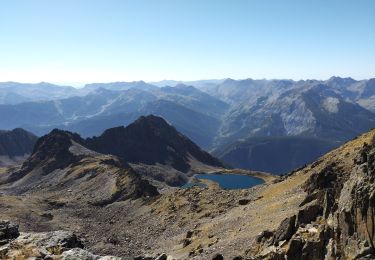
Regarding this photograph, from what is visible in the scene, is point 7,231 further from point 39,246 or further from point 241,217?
point 241,217

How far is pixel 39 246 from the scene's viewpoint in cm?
4772

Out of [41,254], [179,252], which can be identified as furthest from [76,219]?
[41,254]

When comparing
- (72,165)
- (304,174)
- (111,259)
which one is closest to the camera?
(111,259)

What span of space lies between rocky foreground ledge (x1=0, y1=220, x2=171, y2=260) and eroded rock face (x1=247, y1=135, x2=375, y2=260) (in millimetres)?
12629

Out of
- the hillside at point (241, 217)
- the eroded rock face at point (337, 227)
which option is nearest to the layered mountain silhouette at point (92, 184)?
the hillside at point (241, 217)

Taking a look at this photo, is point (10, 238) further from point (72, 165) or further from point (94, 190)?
point (72, 165)

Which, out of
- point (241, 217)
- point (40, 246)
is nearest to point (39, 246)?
point (40, 246)

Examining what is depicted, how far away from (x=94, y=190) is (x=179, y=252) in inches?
3278

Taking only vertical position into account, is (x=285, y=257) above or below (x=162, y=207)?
above

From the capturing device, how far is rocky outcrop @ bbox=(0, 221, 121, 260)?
42216 millimetres

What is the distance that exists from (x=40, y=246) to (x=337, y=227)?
1149 inches

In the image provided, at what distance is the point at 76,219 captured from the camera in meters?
121

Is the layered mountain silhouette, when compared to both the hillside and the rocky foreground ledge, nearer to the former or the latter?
the hillside

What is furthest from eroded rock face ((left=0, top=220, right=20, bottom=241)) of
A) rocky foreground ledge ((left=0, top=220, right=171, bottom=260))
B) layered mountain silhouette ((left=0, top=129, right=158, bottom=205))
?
layered mountain silhouette ((left=0, top=129, right=158, bottom=205))
